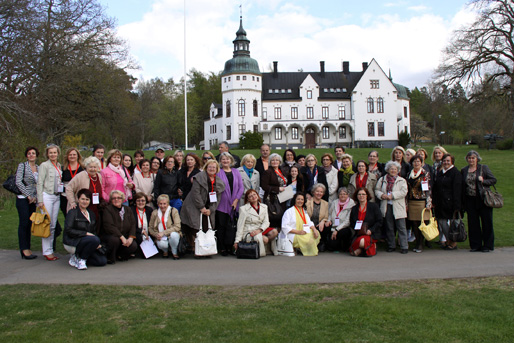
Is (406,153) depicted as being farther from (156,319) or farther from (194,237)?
(156,319)

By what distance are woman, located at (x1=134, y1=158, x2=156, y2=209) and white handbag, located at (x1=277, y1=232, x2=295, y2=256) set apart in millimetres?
2829

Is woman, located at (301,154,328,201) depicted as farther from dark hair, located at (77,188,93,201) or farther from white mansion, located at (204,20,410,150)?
white mansion, located at (204,20,410,150)

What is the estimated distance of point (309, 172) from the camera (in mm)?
10055

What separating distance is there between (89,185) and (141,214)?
114 centimetres

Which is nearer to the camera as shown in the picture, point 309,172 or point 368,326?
point 368,326

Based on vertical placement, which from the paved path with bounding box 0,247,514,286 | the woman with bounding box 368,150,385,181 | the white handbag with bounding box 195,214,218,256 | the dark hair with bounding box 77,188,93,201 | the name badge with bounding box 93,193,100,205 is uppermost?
the woman with bounding box 368,150,385,181

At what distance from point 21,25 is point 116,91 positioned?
Answer: 10.7 meters

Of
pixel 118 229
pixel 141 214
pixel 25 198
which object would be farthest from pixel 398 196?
pixel 25 198

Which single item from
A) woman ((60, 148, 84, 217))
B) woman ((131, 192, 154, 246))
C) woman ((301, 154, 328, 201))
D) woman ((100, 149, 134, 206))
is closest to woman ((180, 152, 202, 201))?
woman ((131, 192, 154, 246))

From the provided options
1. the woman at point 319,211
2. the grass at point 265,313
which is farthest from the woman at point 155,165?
the grass at point 265,313

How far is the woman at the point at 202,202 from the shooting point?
8.68m

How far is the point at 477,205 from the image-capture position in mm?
9000

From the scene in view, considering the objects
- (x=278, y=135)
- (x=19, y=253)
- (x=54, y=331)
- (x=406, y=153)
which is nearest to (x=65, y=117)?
(x=19, y=253)

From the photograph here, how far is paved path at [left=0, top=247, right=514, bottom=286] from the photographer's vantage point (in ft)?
22.5
